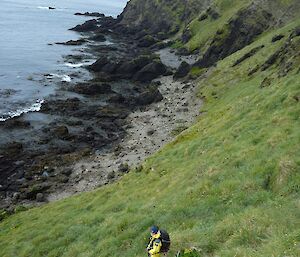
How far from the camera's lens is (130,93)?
3615 inches

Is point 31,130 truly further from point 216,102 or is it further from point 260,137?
point 260,137

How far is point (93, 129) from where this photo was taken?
228ft

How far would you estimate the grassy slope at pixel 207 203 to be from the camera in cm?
1967

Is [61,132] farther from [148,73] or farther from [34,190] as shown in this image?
[148,73]

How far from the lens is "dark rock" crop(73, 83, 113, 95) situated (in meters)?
89.4

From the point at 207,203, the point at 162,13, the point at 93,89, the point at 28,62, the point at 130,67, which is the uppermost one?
the point at 162,13

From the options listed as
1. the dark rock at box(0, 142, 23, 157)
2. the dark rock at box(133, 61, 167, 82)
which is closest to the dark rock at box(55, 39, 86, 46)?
the dark rock at box(133, 61, 167, 82)

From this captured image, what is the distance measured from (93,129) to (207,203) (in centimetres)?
4654

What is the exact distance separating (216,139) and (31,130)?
1519 inches

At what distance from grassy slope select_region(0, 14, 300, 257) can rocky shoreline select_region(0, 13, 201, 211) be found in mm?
10019

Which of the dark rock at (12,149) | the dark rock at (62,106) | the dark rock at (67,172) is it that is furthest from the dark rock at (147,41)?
the dark rock at (67,172)

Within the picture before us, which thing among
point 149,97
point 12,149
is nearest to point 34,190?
point 12,149

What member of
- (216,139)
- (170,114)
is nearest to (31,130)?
(170,114)

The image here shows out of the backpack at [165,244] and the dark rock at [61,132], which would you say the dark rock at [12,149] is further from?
the backpack at [165,244]
